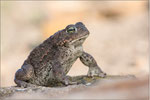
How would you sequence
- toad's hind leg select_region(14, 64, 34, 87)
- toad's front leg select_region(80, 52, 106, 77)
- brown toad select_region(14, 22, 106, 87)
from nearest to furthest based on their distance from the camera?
brown toad select_region(14, 22, 106, 87)
toad's hind leg select_region(14, 64, 34, 87)
toad's front leg select_region(80, 52, 106, 77)

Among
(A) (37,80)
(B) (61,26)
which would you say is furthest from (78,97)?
(B) (61,26)

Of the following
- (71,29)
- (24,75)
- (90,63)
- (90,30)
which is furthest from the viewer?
(90,30)


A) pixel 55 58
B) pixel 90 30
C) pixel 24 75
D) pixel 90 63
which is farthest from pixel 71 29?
pixel 90 30

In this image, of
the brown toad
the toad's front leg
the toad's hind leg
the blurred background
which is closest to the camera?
the brown toad

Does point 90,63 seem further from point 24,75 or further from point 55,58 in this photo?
point 24,75

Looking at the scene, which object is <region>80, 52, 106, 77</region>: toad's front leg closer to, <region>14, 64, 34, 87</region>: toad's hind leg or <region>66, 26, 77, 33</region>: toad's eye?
<region>66, 26, 77, 33</region>: toad's eye

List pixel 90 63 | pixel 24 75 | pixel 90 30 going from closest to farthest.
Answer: pixel 24 75, pixel 90 63, pixel 90 30

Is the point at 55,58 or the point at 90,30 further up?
the point at 90,30

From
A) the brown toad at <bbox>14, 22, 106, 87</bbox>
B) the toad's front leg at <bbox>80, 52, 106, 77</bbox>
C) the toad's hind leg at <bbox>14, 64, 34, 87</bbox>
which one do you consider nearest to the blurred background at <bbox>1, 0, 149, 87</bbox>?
the toad's front leg at <bbox>80, 52, 106, 77</bbox>
